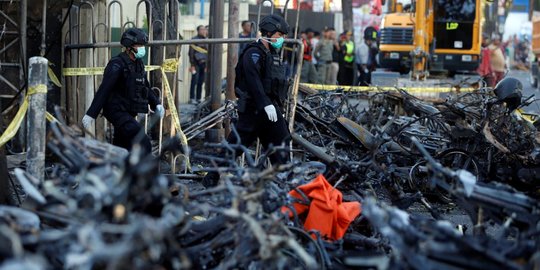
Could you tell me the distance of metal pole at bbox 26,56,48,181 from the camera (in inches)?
267

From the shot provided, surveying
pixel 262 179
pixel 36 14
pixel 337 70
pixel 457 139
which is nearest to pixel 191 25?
pixel 337 70

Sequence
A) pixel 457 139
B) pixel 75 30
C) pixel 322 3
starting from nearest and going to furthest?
pixel 457 139
pixel 75 30
pixel 322 3

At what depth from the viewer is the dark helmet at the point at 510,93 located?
372 inches

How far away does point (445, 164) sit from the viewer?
970cm

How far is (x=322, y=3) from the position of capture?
41750 mm

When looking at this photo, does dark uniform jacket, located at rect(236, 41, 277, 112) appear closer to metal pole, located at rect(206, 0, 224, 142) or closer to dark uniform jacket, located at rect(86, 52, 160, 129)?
dark uniform jacket, located at rect(86, 52, 160, 129)

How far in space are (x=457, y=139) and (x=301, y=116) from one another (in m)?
2.29

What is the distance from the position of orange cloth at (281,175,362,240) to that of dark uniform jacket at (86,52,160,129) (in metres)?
2.75

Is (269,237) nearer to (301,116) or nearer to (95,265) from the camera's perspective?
(95,265)

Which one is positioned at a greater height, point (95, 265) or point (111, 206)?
point (111, 206)

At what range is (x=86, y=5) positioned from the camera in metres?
11.5

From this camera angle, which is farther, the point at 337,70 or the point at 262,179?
the point at 337,70

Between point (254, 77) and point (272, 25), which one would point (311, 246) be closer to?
Answer: point (254, 77)

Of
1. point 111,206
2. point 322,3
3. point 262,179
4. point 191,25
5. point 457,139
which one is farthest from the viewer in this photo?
point 322,3
